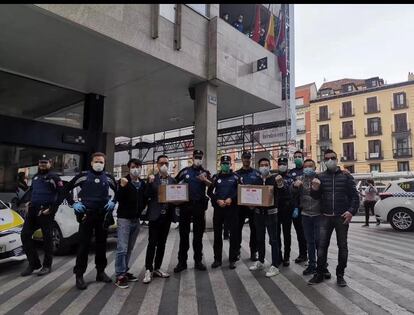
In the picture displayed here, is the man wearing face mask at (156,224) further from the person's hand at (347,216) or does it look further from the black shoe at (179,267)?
the person's hand at (347,216)

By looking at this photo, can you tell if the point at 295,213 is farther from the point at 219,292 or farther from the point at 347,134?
the point at 347,134

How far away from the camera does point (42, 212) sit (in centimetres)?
599

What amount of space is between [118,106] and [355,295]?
1136 cm

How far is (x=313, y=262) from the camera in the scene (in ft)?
18.8

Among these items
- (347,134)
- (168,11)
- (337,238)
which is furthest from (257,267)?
(347,134)

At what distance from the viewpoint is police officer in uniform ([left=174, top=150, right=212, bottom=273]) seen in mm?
5984

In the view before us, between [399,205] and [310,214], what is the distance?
7.98m

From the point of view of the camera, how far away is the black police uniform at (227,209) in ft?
20.2

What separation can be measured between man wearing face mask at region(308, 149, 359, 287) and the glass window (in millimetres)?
6556

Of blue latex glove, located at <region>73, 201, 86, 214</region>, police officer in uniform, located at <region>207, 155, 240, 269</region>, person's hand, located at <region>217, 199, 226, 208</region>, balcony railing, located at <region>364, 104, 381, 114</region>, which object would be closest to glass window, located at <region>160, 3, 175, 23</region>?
police officer in uniform, located at <region>207, 155, 240, 269</region>

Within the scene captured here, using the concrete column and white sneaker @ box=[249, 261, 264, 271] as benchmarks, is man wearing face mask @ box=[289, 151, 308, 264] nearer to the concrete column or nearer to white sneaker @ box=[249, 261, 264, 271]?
white sneaker @ box=[249, 261, 264, 271]

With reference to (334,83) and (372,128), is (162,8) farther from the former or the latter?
(334,83)

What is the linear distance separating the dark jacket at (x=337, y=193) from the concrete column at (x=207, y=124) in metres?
5.98

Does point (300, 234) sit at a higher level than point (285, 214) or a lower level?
lower
